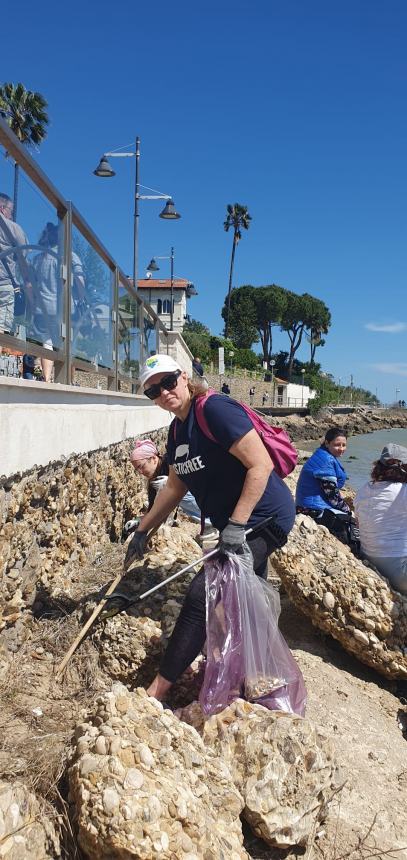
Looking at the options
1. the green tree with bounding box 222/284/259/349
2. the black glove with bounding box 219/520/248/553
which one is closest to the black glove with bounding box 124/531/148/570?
the black glove with bounding box 219/520/248/553

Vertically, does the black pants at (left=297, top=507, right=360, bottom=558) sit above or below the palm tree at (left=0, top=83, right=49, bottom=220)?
below

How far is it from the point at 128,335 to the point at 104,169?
1036cm

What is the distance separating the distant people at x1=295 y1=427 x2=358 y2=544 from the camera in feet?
21.0

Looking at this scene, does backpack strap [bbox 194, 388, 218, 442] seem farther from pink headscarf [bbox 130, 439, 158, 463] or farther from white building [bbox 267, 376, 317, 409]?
white building [bbox 267, 376, 317, 409]

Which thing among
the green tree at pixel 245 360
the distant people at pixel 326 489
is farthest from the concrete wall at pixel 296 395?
the distant people at pixel 326 489

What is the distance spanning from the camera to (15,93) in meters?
33.6

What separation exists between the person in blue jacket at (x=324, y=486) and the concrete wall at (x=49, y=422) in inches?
75.1

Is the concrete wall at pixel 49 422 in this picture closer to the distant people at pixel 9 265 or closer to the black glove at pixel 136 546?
the distant people at pixel 9 265

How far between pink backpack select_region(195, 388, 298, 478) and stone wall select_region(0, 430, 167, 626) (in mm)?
815

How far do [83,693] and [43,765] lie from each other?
85cm

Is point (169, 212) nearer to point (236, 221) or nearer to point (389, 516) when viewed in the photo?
point (389, 516)

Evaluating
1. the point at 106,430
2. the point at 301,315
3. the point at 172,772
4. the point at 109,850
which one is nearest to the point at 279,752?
the point at 172,772

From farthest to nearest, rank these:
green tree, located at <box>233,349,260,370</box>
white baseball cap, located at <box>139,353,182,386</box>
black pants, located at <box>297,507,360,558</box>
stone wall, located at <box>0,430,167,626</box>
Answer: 1. green tree, located at <box>233,349,260,370</box>
2. black pants, located at <box>297,507,360,558</box>
3. white baseball cap, located at <box>139,353,182,386</box>
4. stone wall, located at <box>0,430,167,626</box>

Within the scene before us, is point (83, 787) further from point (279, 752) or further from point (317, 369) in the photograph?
point (317, 369)
